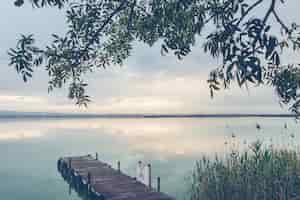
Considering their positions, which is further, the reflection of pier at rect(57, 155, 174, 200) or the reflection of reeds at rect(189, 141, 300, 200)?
the reflection of pier at rect(57, 155, 174, 200)

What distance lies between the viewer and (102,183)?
2156cm

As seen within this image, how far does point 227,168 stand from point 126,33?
9.19 metres

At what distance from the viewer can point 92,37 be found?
6.86m

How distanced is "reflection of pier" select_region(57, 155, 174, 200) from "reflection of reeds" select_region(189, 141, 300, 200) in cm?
243

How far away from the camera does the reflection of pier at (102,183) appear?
1778 cm

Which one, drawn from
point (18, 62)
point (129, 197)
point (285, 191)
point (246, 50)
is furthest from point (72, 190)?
point (246, 50)

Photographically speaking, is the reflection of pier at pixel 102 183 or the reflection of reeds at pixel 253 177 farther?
the reflection of pier at pixel 102 183

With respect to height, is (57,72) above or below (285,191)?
above

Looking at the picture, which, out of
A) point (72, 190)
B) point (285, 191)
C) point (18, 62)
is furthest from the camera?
point (72, 190)

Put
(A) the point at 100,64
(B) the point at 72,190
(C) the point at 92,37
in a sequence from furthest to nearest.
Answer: (B) the point at 72,190, (A) the point at 100,64, (C) the point at 92,37

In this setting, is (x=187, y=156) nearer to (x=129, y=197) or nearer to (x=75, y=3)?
(x=129, y=197)

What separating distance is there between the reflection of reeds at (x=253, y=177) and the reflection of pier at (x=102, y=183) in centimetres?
243

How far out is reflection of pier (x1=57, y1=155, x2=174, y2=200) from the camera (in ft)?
58.3

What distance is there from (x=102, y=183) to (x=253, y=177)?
10089 mm
